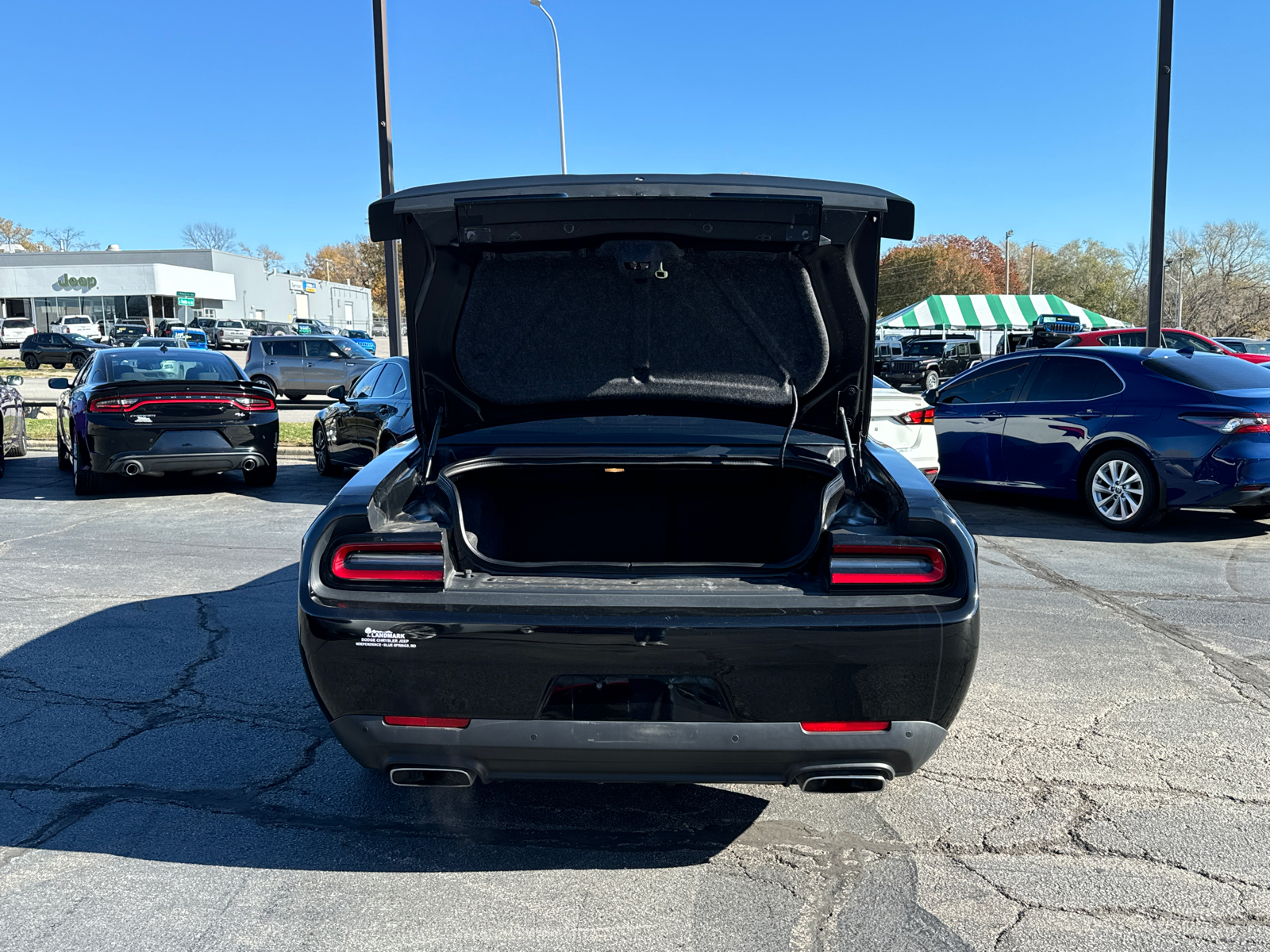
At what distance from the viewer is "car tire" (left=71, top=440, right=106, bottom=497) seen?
33.3 ft

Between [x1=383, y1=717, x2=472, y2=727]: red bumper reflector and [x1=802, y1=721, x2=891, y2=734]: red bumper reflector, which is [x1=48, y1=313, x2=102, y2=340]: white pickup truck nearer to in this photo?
[x1=383, y1=717, x2=472, y2=727]: red bumper reflector

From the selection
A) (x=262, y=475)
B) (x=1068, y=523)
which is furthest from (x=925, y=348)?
(x=262, y=475)

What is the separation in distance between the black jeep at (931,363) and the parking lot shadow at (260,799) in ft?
101

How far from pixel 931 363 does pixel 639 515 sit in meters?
33.6

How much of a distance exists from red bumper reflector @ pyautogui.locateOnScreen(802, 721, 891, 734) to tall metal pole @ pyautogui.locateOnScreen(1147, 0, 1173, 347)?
555 inches

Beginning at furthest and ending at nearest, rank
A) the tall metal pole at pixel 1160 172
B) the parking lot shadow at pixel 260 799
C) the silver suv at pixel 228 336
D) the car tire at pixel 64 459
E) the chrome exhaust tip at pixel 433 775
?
the silver suv at pixel 228 336 < the tall metal pole at pixel 1160 172 < the car tire at pixel 64 459 < the parking lot shadow at pixel 260 799 < the chrome exhaust tip at pixel 433 775

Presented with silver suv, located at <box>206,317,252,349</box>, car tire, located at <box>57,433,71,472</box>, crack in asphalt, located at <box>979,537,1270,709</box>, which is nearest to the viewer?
crack in asphalt, located at <box>979,537,1270,709</box>

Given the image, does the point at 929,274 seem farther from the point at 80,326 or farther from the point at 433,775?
the point at 433,775

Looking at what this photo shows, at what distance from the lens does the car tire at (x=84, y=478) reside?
1015 cm

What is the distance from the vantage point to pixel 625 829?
321 centimetres

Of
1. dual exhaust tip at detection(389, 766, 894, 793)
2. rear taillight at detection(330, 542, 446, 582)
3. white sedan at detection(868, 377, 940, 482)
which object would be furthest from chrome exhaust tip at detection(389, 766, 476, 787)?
white sedan at detection(868, 377, 940, 482)

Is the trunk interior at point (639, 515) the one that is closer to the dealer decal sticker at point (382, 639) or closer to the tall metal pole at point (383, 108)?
the dealer decal sticker at point (382, 639)

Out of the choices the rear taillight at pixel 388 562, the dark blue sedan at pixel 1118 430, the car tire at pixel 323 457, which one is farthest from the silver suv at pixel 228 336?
the rear taillight at pixel 388 562

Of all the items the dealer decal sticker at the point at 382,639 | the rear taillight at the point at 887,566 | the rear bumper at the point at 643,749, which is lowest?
the rear bumper at the point at 643,749
